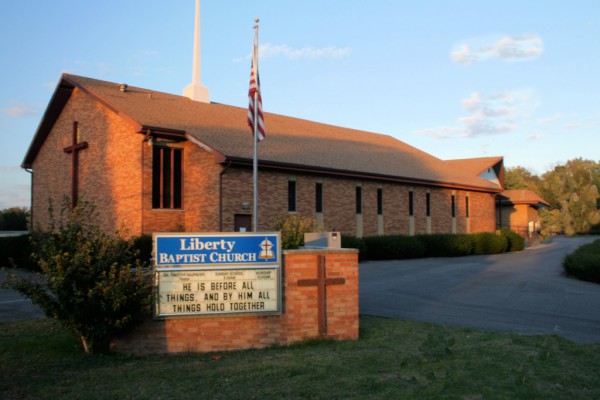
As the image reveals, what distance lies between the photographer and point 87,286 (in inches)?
324

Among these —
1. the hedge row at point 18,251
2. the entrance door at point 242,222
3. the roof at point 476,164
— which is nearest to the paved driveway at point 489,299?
the entrance door at point 242,222

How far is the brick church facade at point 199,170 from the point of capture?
23.3 metres

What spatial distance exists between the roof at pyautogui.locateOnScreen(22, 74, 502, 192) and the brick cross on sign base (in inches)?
533

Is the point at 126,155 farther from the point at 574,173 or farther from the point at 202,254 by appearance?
the point at 574,173

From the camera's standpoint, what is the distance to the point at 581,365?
7566 mm

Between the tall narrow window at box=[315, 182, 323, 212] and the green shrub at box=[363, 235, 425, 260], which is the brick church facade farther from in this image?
the green shrub at box=[363, 235, 425, 260]

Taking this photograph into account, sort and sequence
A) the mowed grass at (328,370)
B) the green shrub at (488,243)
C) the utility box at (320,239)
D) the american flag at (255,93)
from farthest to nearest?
the green shrub at (488,243), the american flag at (255,93), the utility box at (320,239), the mowed grass at (328,370)

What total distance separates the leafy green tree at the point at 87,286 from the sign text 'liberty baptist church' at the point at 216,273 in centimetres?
40

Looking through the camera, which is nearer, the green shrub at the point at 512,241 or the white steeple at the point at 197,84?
the white steeple at the point at 197,84

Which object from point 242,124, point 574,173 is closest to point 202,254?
A: point 242,124

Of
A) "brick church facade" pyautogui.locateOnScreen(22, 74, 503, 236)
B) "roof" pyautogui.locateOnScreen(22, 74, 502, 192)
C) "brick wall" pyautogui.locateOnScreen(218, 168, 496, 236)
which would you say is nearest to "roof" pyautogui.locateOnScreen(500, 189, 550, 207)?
"brick wall" pyautogui.locateOnScreen(218, 168, 496, 236)

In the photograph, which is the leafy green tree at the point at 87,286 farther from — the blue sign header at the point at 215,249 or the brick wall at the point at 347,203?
the brick wall at the point at 347,203

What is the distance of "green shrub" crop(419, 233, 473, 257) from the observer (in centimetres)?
3303

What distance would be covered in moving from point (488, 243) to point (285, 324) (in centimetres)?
3002
